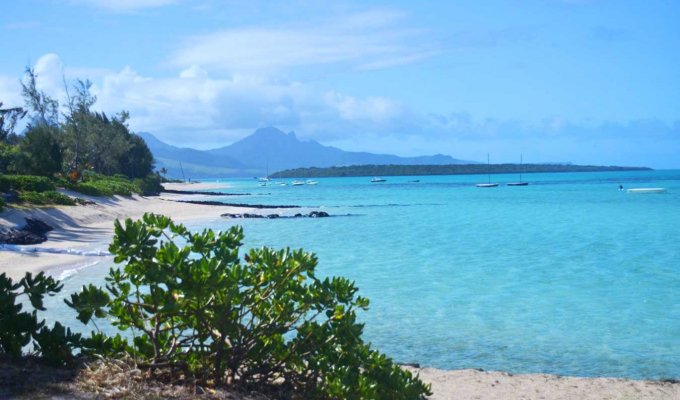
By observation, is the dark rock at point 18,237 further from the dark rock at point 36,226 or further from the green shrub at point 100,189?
the green shrub at point 100,189

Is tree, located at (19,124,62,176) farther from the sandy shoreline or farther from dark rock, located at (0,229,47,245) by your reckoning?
dark rock, located at (0,229,47,245)

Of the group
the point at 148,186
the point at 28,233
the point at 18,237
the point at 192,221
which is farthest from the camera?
the point at 148,186

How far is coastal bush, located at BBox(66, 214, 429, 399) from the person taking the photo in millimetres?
4520

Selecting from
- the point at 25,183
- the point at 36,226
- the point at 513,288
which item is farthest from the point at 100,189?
the point at 513,288

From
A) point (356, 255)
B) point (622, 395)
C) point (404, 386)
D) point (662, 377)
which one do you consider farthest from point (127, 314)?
point (356, 255)

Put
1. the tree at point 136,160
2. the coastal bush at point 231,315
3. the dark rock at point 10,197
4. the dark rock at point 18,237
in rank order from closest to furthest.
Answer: the coastal bush at point 231,315 → the dark rock at point 18,237 → the dark rock at point 10,197 → the tree at point 136,160

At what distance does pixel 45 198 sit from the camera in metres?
28.5

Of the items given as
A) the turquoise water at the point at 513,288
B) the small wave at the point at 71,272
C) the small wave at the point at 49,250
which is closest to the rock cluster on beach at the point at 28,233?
Result: the small wave at the point at 49,250

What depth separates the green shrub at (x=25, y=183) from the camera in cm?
2784

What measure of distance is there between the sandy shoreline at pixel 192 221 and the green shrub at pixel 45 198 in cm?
48

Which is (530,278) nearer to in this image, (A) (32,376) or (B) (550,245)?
(B) (550,245)

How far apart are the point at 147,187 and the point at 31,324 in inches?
2385

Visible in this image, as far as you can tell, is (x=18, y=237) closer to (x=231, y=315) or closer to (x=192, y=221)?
(x=192, y=221)

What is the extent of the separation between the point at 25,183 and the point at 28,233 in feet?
30.1
